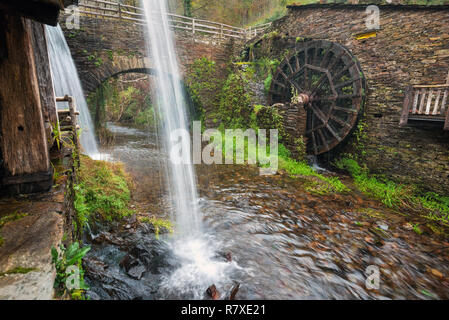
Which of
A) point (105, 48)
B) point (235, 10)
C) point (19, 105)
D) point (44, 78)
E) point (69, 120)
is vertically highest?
point (235, 10)

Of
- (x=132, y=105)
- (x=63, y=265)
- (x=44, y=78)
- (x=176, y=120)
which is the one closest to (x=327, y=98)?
(x=44, y=78)

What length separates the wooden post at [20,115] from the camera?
2.05m

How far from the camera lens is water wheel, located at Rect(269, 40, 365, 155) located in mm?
7703

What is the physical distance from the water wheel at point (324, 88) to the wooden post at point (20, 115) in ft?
26.3

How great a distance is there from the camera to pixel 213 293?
106 inches

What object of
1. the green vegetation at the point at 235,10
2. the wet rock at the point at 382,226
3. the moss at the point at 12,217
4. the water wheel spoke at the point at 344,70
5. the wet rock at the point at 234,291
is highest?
the green vegetation at the point at 235,10

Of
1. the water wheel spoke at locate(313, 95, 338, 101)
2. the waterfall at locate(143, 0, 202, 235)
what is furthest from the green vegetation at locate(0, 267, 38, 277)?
the water wheel spoke at locate(313, 95, 338, 101)

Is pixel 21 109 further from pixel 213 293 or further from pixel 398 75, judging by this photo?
pixel 398 75

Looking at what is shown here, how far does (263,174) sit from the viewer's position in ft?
23.4

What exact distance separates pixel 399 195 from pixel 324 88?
494 centimetres

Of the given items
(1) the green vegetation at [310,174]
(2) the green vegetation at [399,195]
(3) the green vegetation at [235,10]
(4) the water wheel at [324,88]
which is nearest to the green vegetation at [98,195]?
Result: (1) the green vegetation at [310,174]

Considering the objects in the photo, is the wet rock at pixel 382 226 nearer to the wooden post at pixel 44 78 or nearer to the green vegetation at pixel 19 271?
the green vegetation at pixel 19 271

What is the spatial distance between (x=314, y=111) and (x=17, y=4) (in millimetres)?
8888

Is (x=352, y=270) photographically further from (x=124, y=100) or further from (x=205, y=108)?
(x=124, y=100)
